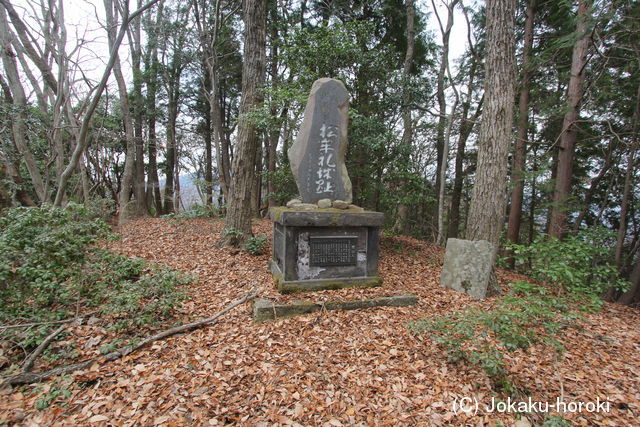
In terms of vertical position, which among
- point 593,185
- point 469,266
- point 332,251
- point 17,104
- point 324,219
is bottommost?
point 469,266

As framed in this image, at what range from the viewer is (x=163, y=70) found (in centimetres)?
1195

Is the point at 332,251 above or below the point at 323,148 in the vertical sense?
below

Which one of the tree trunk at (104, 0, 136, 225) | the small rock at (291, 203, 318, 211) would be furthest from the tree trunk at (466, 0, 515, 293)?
the tree trunk at (104, 0, 136, 225)

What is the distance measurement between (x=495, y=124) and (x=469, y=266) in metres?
2.42

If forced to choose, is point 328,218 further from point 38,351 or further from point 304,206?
point 38,351

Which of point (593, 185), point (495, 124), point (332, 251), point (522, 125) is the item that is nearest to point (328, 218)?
Answer: point (332, 251)

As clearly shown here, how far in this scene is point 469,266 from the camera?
15.1 feet

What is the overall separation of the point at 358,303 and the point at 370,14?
34.8ft

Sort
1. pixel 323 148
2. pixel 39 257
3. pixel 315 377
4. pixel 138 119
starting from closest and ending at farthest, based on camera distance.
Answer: pixel 315 377
pixel 39 257
pixel 323 148
pixel 138 119

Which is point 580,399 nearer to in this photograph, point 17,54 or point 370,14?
point 370,14

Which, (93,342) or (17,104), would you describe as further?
(17,104)

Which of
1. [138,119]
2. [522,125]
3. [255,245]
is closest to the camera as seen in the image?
[255,245]

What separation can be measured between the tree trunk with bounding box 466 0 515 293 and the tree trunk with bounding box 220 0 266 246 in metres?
4.39

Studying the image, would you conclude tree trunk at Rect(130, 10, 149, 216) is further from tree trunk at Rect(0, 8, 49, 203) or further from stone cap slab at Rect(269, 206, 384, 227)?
stone cap slab at Rect(269, 206, 384, 227)
